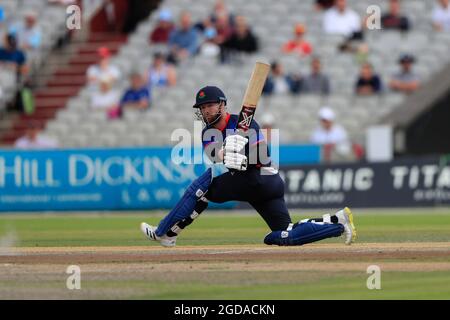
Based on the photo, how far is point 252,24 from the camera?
25219 millimetres

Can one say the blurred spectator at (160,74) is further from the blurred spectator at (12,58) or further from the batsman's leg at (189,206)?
the batsman's leg at (189,206)

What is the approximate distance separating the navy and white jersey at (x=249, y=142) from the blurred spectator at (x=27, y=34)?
617 inches

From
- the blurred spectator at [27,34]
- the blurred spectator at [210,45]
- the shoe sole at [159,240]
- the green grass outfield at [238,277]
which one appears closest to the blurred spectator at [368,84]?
the blurred spectator at [210,45]

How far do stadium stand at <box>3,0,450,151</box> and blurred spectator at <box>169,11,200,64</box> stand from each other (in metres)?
0.21

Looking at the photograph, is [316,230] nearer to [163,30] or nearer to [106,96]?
[106,96]

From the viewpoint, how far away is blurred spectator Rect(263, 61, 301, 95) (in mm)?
23312

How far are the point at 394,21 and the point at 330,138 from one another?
3.40 m

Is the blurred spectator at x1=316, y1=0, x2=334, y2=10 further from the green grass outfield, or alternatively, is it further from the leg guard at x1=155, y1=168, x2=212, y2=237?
the leg guard at x1=155, y1=168, x2=212, y2=237

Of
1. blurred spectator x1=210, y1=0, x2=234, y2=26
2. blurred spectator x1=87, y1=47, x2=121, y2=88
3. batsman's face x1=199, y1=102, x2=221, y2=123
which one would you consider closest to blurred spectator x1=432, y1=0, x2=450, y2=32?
blurred spectator x1=210, y1=0, x2=234, y2=26

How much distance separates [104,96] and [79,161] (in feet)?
9.92

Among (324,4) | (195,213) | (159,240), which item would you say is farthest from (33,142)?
(195,213)

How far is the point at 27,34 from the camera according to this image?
26.5m

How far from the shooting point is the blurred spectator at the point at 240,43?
24219mm

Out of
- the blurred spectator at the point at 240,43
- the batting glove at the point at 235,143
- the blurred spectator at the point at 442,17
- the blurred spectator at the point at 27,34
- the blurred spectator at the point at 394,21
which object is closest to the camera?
the batting glove at the point at 235,143
